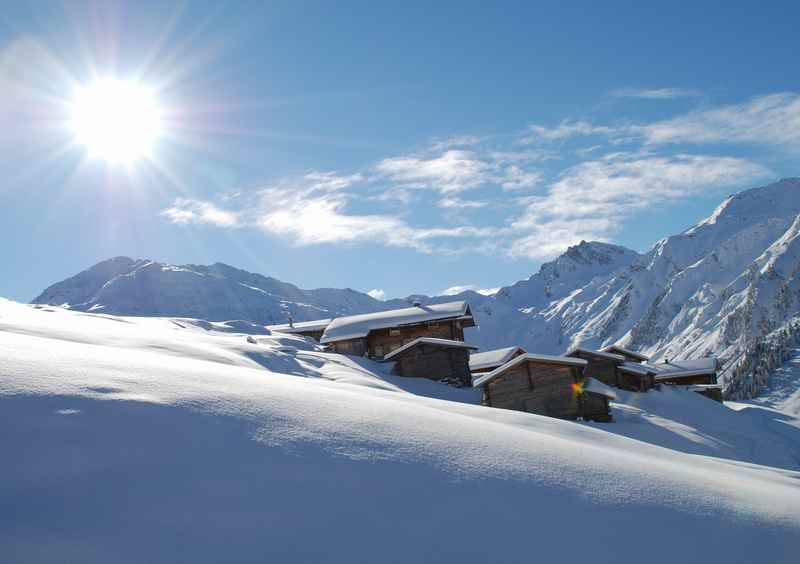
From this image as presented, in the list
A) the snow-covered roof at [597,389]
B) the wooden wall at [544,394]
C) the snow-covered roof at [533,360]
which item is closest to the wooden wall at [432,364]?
the wooden wall at [544,394]

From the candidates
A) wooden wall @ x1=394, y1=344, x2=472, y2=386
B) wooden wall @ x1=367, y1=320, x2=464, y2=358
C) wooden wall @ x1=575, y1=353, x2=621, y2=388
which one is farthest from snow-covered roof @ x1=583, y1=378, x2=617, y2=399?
wooden wall @ x1=367, y1=320, x2=464, y2=358

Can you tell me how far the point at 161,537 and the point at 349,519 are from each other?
1.39m

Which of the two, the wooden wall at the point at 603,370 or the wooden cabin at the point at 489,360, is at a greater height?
the wooden cabin at the point at 489,360

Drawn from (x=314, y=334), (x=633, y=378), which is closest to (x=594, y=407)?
(x=633, y=378)

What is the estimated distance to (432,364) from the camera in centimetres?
3409

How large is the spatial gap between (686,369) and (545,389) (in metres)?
32.7

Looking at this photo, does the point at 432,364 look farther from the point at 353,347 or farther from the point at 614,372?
the point at 614,372

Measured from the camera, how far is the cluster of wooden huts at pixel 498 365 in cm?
2977

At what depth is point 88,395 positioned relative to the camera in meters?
5.64

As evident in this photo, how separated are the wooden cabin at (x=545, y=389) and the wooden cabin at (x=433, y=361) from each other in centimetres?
401

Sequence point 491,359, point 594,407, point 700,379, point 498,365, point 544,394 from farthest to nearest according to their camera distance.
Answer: point 700,379, point 491,359, point 498,365, point 544,394, point 594,407

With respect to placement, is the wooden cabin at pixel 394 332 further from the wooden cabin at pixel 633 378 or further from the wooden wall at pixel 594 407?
the wooden wall at pixel 594 407

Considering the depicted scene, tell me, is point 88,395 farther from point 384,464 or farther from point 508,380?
point 508,380

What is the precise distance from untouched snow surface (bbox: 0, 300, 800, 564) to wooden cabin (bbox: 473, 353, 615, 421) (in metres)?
23.0
